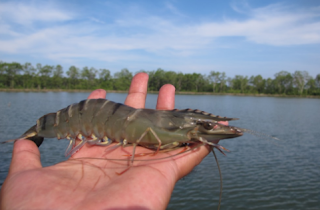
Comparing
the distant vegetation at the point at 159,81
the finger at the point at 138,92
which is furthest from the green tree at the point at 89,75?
the finger at the point at 138,92

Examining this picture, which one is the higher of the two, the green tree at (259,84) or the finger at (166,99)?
the green tree at (259,84)

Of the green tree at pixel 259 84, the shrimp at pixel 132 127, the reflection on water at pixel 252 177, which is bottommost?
the reflection on water at pixel 252 177

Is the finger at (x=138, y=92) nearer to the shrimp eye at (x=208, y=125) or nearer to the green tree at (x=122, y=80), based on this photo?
the shrimp eye at (x=208, y=125)

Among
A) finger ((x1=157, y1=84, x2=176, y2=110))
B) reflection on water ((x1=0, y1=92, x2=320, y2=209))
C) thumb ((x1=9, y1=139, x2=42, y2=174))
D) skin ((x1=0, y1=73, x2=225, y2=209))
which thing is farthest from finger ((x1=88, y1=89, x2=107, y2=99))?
reflection on water ((x1=0, y1=92, x2=320, y2=209))

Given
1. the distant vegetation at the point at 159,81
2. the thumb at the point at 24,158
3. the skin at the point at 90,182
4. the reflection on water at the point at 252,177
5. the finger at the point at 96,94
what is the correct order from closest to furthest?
the skin at the point at 90,182 < the thumb at the point at 24,158 < the finger at the point at 96,94 < the reflection on water at the point at 252,177 < the distant vegetation at the point at 159,81

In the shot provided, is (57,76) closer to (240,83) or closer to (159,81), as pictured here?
(159,81)

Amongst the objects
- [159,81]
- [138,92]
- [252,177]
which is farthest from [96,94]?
[159,81]

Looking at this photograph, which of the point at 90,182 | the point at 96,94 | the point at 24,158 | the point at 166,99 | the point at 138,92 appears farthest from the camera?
the point at 96,94

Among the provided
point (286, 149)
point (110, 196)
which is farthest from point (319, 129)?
point (110, 196)
